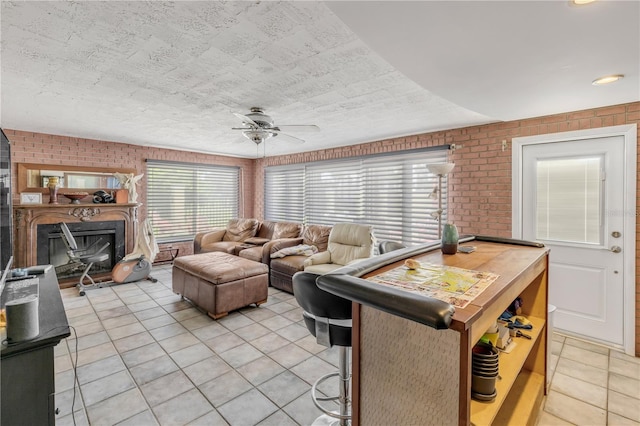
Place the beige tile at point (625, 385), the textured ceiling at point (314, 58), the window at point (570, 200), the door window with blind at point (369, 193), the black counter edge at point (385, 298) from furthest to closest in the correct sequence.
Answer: the door window with blind at point (369, 193), the window at point (570, 200), the beige tile at point (625, 385), the textured ceiling at point (314, 58), the black counter edge at point (385, 298)

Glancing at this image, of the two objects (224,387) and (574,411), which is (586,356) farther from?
(224,387)

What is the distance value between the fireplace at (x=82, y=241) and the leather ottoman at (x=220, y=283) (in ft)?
5.97

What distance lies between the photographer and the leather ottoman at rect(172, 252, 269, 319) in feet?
11.0

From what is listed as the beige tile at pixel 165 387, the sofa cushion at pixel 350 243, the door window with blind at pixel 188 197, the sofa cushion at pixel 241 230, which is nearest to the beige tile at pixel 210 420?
the beige tile at pixel 165 387

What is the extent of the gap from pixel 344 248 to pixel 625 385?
299 cm

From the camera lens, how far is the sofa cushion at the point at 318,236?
16.0 ft

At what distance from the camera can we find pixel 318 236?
4.95 metres

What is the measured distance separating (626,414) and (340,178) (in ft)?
14.3

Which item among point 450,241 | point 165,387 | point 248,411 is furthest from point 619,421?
point 165,387

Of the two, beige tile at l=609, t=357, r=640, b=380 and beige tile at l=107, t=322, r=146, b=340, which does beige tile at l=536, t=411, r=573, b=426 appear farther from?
beige tile at l=107, t=322, r=146, b=340

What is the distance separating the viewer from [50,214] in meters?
4.36

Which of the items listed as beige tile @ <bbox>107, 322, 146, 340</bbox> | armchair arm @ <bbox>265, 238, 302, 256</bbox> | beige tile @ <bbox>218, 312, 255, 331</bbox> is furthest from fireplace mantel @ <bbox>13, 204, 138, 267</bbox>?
beige tile @ <bbox>218, 312, 255, 331</bbox>

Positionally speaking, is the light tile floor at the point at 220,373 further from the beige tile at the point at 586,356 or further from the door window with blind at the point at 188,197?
the door window with blind at the point at 188,197

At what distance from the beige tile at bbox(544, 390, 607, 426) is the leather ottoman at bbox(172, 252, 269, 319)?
293 cm
